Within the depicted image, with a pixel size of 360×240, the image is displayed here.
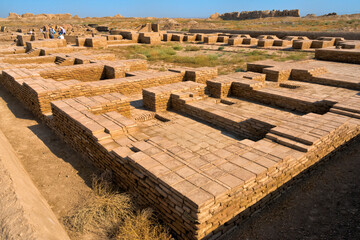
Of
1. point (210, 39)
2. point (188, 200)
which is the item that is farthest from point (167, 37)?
point (188, 200)

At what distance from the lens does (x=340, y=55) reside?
12383 mm

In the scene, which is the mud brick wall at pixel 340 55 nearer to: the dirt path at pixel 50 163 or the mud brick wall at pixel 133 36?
the dirt path at pixel 50 163

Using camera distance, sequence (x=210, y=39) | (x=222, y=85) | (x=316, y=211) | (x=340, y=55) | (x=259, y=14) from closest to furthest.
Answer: (x=316, y=211) < (x=222, y=85) < (x=340, y=55) < (x=210, y=39) < (x=259, y=14)

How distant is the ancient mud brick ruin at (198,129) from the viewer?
124 inches

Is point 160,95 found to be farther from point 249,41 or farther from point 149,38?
point 249,41

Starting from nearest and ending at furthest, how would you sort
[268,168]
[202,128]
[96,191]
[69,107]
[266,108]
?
1. [268,168]
2. [96,191]
3. [69,107]
4. [202,128]
5. [266,108]

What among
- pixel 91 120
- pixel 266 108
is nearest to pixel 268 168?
pixel 91 120

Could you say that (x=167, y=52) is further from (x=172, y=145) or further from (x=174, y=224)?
(x=174, y=224)

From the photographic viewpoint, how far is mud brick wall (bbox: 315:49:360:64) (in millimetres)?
11911

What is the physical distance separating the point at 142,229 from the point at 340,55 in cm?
1290

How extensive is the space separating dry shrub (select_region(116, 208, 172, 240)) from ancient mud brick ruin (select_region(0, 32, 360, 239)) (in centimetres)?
14

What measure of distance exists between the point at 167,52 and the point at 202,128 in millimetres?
11457

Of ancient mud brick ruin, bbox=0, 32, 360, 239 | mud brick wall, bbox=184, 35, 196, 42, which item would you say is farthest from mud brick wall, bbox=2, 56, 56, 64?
mud brick wall, bbox=184, 35, 196, 42

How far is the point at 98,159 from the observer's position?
4582 millimetres
